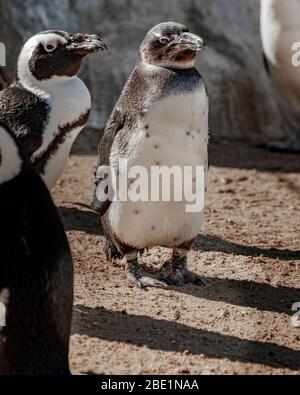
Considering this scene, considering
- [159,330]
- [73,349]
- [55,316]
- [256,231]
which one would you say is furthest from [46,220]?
[256,231]

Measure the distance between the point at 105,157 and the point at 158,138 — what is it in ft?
1.10

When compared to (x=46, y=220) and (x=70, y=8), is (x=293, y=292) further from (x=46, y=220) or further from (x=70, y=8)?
(x=70, y=8)

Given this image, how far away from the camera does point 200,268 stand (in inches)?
203

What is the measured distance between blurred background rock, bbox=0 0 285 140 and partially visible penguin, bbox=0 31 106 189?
296 cm

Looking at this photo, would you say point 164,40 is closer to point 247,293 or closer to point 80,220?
point 247,293

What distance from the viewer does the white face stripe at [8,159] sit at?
344cm

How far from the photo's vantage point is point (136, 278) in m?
4.79

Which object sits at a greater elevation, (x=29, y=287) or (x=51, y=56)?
(x=51, y=56)

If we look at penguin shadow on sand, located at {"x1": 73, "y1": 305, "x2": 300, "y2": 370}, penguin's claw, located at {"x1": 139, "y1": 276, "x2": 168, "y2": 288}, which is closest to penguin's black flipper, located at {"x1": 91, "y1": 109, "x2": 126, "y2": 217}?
penguin's claw, located at {"x1": 139, "y1": 276, "x2": 168, "y2": 288}

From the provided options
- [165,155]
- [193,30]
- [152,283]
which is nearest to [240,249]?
[152,283]

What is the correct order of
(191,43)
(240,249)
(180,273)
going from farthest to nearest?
1. (240,249)
2. (180,273)
3. (191,43)

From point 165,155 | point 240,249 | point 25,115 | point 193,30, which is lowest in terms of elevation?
point 240,249

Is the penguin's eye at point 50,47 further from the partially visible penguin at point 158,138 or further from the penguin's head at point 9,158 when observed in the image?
the penguin's head at point 9,158

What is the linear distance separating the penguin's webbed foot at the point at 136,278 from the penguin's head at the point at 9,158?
142 centimetres
